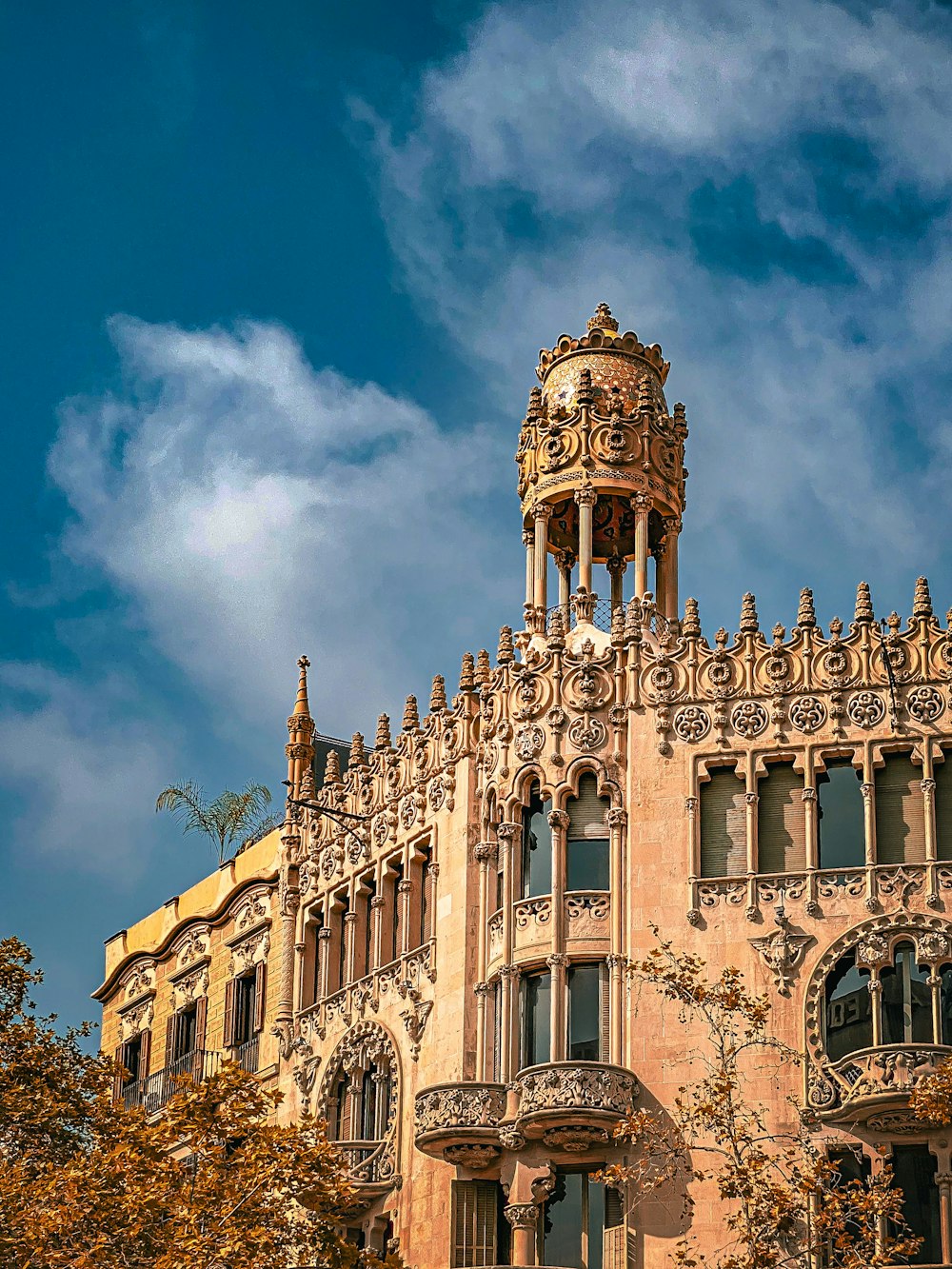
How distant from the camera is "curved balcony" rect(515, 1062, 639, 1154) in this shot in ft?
156

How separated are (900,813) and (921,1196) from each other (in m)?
7.15

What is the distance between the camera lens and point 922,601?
5072 centimetres

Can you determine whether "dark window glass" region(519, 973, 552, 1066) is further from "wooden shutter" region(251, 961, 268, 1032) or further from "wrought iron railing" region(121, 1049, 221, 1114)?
"wrought iron railing" region(121, 1049, 221, 1114)

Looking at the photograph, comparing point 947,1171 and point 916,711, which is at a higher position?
point 916,711

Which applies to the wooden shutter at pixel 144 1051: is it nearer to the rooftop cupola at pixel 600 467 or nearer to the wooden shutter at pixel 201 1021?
the wooden shutter at pixel 201 1021

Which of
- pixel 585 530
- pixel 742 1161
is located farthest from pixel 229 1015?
pixel 742 1161

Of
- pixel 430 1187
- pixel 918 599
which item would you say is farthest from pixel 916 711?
pixel 430 1187

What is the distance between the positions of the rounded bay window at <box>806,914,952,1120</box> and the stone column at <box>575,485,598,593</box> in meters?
11.2

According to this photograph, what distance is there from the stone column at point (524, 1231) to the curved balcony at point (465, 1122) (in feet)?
4.22

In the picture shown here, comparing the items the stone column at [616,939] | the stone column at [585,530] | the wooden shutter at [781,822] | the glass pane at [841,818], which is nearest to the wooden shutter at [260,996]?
the stone column at [585,530]

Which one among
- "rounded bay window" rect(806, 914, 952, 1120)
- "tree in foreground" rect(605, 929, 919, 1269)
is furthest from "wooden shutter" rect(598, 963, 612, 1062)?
"rounded bay window" rect(806, 914, 952, 1120)

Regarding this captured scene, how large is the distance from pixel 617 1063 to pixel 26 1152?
10923 millimetres

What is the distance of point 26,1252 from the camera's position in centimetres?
4231

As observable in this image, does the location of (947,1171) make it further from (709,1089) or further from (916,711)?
(916,711)
